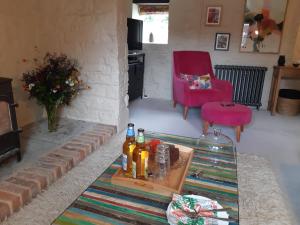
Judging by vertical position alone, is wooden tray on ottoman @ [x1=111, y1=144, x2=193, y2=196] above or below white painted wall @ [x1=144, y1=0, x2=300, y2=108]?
below

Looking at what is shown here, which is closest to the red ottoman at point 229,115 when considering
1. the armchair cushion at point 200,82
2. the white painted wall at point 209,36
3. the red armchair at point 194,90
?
the red armchair at point 194,90

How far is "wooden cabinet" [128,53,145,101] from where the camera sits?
405cm

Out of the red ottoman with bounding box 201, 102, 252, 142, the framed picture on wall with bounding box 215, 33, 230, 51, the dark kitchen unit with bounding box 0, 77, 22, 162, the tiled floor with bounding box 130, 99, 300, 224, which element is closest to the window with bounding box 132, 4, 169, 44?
the framed picture on wall with bounding box 215, 33, 230, 51

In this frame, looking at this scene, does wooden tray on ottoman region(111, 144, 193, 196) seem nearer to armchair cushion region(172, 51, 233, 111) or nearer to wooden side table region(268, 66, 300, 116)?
armchair cushion region(172, 51, 233, 111)

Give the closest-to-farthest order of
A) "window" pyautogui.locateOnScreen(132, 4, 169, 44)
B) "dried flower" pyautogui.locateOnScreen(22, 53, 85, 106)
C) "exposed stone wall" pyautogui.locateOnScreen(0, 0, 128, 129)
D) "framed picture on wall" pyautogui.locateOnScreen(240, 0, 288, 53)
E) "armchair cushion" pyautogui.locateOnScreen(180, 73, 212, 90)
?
"dried flower" pyautogui.locateOnScreen(22, 53, 85, 106), "exposed stone wall" pyautogui.locateOnScreen(0, 0, 128, 129), "armchair cushion" pyautogui.locateOnScreen(180, 73, 212, 90), "framed picture on wall" pyautogui.locateOnScreen(240, 0, 288, 53), "window" pyautogui.locateOnScreen(132, 4, 169, 44)

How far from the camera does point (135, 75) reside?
425 centimetres

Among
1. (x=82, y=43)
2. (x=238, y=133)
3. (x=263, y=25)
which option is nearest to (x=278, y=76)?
(x=263, y=25)

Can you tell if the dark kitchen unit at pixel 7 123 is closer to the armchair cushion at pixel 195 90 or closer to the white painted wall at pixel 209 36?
the armchair cushion at pixel 195 90

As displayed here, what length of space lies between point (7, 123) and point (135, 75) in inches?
103

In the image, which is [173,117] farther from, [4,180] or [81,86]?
[4,180]

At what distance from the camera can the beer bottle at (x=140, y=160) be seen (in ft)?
4.35

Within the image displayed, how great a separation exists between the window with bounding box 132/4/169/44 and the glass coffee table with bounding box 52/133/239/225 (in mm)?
3556

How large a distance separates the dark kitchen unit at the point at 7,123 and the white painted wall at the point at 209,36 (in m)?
3.14

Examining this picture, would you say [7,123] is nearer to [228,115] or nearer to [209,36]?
[228,115]
